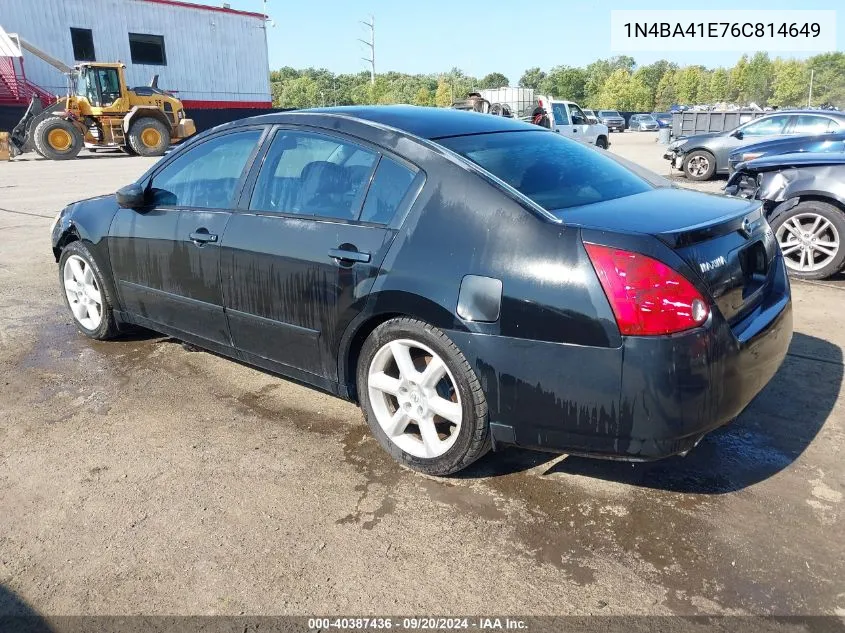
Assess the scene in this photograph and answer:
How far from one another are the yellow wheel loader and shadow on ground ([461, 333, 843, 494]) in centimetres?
2229

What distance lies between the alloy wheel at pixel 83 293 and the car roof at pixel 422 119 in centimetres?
180

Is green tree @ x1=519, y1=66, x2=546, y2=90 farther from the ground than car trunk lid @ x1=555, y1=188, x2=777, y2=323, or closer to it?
farther from the ground

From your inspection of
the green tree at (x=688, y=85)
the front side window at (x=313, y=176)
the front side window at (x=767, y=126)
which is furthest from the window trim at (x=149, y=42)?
the green tree at (x=688, y=85)

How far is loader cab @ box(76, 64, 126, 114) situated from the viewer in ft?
71.1

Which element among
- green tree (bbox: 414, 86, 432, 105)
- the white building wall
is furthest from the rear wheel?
green tree (bbox: 414, 86, 432, 105)

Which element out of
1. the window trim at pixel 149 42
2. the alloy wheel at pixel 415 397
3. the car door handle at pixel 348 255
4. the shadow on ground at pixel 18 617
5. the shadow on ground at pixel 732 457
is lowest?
the shadow on ground at pixel 18 617

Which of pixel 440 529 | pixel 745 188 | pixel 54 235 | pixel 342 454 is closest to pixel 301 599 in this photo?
pixel 440 529

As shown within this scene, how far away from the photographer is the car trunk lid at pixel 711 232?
2.44m

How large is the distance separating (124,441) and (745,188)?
19.1 feet

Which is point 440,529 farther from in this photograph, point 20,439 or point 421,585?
point 20,439

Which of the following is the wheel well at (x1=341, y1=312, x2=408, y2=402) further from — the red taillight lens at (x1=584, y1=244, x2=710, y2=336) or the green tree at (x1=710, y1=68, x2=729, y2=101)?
the green tree at (x1=710, y1=68, x2=729, y2=101)

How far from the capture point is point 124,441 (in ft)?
10.9

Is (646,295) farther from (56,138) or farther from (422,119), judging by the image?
(56,138)

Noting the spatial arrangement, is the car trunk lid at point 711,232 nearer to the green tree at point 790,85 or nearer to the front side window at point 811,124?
the front side window at point 811,124
